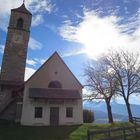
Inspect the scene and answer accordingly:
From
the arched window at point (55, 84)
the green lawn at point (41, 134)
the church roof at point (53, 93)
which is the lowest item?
the green lawn at point (41, 134)

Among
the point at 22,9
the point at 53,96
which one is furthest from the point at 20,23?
the point at 53,96

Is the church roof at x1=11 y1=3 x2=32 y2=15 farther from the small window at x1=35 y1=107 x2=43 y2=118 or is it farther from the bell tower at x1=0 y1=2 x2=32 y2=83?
the small window at x1=35 y1=107 x2=43 y2=118

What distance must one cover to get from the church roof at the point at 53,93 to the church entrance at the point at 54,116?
2.02 meters

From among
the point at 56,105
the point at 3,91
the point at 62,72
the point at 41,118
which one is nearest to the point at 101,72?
the point at 62,72

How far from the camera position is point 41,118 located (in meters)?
27.7

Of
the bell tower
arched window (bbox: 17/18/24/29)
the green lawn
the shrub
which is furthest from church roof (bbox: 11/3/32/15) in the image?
the green lawn

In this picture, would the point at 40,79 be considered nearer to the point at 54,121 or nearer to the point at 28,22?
the point at 54,121

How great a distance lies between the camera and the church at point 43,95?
27484 mm

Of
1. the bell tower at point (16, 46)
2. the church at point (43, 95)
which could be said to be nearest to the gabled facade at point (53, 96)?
the church at point (43, 95)

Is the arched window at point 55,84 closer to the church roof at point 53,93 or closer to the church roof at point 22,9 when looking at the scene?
the church roof at point 53,93

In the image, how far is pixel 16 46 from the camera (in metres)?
36.6

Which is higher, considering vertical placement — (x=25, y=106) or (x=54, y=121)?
(x=25, y=106)

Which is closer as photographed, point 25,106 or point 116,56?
point 25,106

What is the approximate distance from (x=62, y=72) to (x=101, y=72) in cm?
995
